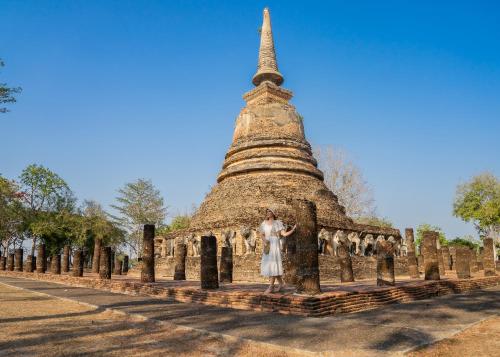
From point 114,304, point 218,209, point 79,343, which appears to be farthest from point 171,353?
point 218,209

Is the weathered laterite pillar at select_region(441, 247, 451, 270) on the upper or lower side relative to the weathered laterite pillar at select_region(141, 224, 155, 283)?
lower

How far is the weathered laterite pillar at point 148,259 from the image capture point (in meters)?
12.1

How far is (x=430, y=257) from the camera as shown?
11844 millimetres

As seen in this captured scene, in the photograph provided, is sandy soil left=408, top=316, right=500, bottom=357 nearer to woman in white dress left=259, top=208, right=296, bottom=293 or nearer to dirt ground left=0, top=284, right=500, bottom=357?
dirt ground left=0, top=284, right=500, bottom=357

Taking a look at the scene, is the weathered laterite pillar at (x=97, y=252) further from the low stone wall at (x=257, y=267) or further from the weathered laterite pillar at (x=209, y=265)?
the weathered laterite pillar at (x=209, y=265)

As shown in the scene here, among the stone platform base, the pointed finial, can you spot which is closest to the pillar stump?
the stone platform base

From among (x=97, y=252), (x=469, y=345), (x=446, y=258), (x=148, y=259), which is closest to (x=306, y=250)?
(x=469, y=345)

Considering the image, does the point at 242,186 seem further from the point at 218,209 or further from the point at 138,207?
the point at 138,207

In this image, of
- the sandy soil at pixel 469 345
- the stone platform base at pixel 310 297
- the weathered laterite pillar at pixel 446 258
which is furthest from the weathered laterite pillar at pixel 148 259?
the weathered laterite pillar at pixel 446 258

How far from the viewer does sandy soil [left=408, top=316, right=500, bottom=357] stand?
3.90 m

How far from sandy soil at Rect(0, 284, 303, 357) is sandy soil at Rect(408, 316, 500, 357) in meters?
1.41

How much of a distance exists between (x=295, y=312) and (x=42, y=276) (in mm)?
16391

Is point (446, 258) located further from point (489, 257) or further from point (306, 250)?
point (306, 250)

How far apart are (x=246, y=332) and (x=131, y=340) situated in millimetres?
1392
